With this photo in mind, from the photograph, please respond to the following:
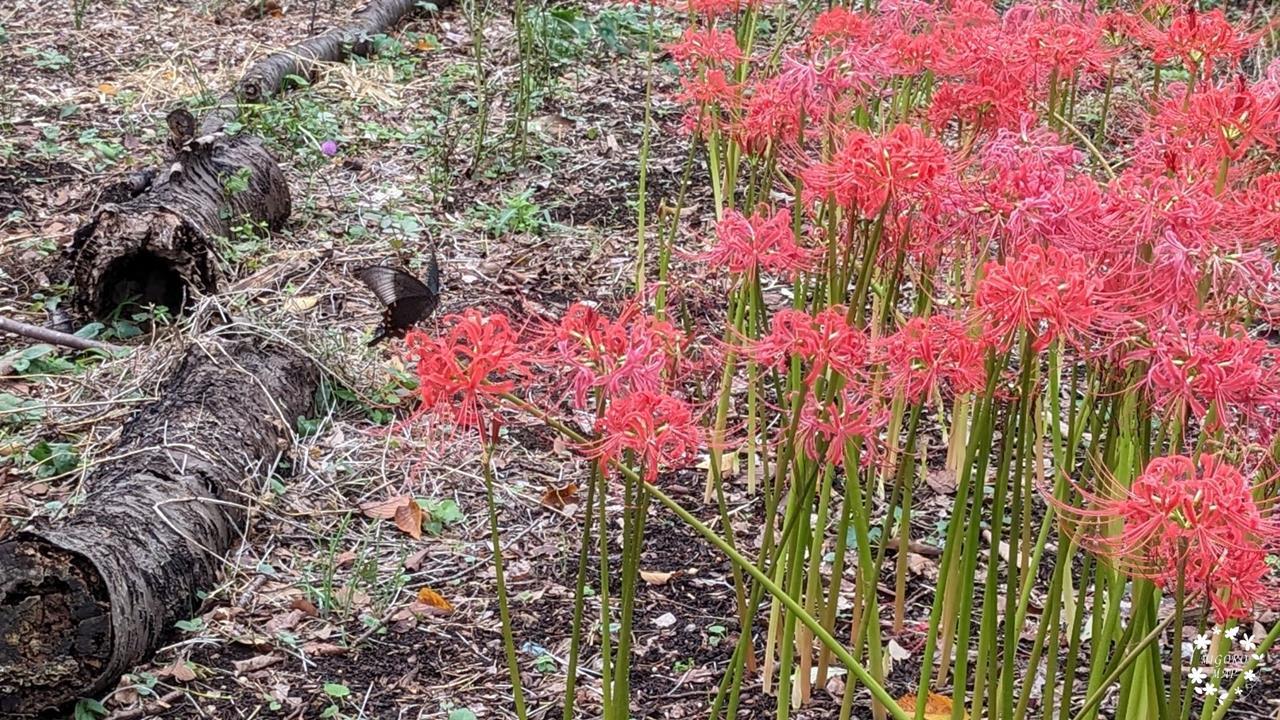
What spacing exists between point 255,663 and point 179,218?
6.04 feet

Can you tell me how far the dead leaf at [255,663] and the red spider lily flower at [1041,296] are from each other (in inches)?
69.5

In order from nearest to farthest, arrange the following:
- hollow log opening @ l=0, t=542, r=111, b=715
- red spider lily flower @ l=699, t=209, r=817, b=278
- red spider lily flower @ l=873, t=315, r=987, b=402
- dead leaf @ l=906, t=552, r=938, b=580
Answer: red spider lily flower @ l=873, t=315, r=987, b=402 → red spider lily flower @ l=699, t=209, r=817, b=278 → hollow log opening @ l=0, t=542, r=111, b=715 → dead leaf @ l=906, t=552, r=938, b=580

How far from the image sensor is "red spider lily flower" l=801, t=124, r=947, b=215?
157 cm

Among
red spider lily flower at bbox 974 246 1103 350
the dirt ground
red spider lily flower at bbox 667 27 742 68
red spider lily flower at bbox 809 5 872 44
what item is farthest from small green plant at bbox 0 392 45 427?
red spider lily flower at bbox 974 246 1103 350

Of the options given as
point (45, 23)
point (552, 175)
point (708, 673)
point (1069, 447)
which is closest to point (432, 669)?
point (708, 673)

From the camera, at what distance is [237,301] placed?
3771 millimetres

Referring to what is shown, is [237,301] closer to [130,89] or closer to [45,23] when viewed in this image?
[130,89]

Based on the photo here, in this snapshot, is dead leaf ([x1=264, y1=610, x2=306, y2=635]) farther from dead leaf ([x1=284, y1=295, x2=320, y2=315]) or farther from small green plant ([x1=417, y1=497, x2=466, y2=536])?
dead leaf ([x1=284, y1=295, x2=320, y2=315])

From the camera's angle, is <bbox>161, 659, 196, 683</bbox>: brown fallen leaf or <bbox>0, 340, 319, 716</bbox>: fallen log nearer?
<bbox>0, 340, 319, 716</bbox>: fallen log

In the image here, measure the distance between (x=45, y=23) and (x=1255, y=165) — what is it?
6055 mm

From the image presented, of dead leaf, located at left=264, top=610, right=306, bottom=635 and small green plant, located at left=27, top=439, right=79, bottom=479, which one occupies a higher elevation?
small green plant, located at left=27, top=439, right=79, bottom=479

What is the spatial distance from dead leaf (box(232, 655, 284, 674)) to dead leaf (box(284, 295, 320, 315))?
1459 millimetres

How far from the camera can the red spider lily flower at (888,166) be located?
1571 millimetres

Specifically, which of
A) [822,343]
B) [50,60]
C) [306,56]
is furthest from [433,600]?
[50,60]
